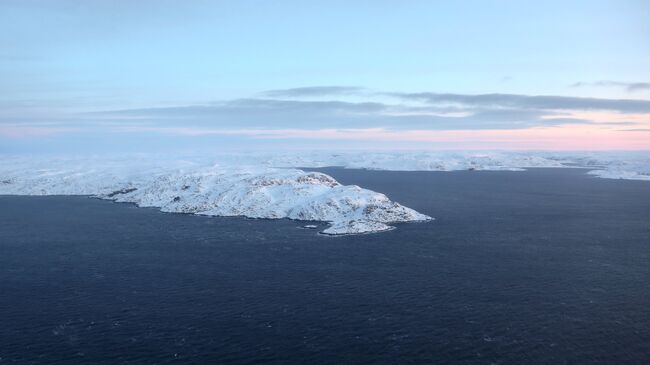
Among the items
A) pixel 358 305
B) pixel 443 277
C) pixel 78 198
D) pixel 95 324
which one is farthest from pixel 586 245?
pixel 78 198

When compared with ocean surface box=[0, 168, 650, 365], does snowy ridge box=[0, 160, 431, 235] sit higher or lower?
higher

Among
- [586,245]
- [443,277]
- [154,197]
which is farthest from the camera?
[154,197]

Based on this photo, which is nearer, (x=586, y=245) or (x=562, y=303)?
(x=562, y=303)

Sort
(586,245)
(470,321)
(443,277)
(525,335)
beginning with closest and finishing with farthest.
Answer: (525,335) < (470,321) < (443,277) < (586,245)

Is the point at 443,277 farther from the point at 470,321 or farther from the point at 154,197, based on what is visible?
the point at 154,197

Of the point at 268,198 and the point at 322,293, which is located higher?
the point at 268,198

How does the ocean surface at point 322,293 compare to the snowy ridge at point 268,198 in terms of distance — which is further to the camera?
the snowy ridge at point 268,198

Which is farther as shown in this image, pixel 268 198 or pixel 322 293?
pixel 268 198

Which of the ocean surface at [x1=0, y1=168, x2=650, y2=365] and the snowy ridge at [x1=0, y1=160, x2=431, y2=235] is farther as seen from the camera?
the snowy ridge at [x1=0, y1=160, x2=431, y2=235]
